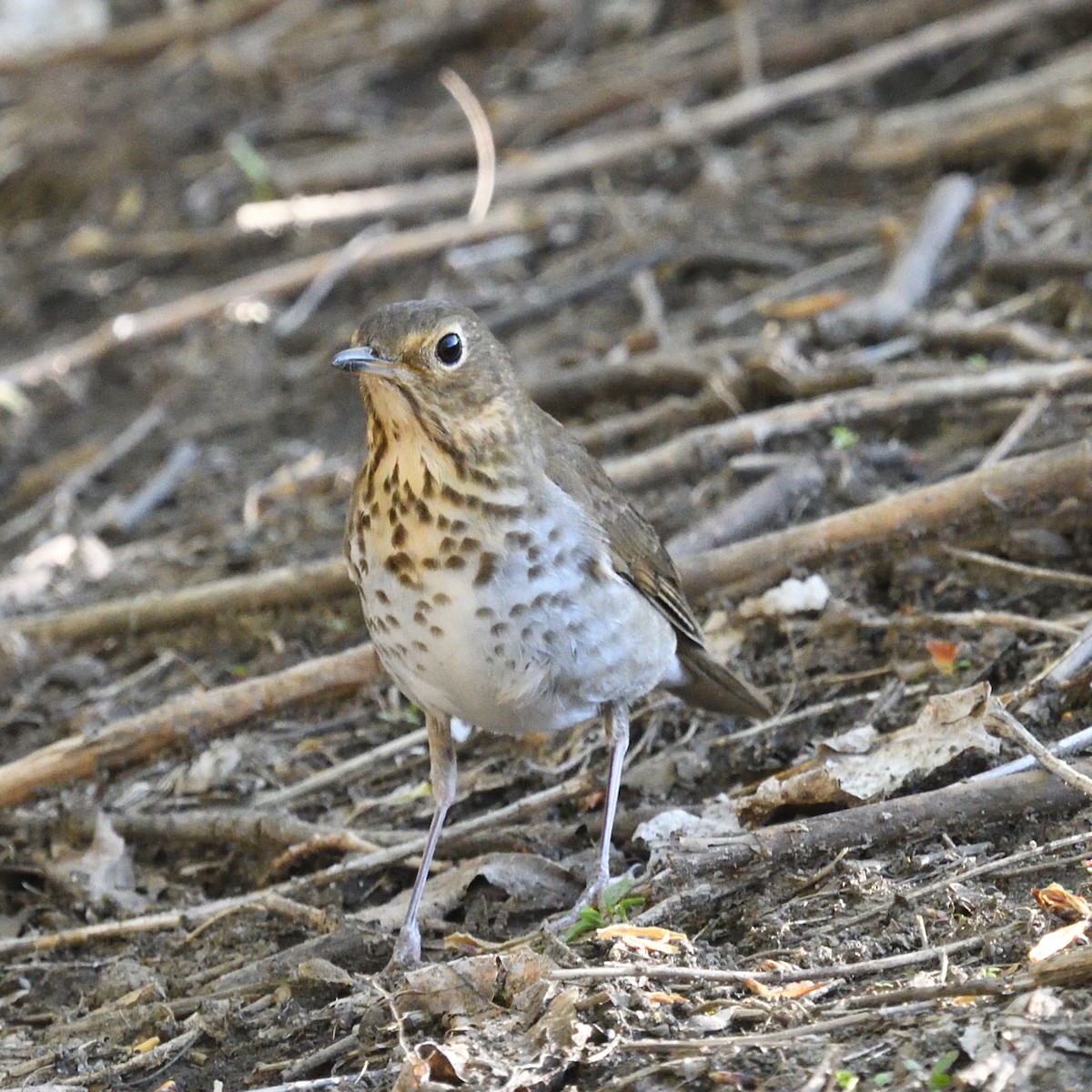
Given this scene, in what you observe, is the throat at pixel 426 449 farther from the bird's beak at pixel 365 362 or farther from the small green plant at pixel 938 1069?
the small green plant at pixel 938 1069

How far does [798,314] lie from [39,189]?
18.4ft

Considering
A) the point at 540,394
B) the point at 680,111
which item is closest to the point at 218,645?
the point at 540,394

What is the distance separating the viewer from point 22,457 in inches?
301

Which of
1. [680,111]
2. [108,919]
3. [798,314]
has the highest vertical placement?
[680,111]

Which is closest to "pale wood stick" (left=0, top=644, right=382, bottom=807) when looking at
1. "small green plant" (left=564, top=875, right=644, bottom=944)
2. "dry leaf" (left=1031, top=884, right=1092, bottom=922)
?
"small green plant" (left=564, top=875, right=644, bottom=944)

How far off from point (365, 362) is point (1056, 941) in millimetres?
1810

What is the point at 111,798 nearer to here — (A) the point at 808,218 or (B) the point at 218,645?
(B) the point at 218,645

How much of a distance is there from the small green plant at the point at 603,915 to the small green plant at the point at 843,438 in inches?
86.7

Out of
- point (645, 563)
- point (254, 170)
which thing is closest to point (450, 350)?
point (645, 563)

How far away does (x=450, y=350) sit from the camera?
12.0 feet

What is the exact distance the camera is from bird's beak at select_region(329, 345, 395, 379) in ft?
11.5

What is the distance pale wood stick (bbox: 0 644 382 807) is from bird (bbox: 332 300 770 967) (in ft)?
2.73

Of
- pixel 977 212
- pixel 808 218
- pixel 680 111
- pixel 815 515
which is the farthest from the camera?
pixel 680 111

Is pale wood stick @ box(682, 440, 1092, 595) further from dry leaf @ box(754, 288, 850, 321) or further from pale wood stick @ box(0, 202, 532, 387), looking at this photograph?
pale wood stick @ box(0, 202, 532, 387)
